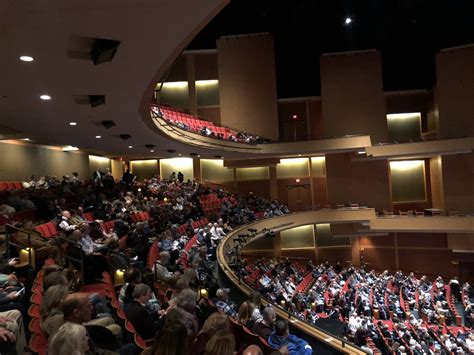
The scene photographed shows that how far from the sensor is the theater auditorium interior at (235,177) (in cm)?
321

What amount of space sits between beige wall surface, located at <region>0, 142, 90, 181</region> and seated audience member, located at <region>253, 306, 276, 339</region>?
349 inches

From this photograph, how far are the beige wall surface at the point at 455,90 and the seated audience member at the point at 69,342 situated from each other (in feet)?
58.0

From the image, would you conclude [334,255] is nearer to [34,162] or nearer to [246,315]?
[34,162]

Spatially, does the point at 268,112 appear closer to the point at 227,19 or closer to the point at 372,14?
the point at 227,19

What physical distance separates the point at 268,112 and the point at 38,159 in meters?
10.0

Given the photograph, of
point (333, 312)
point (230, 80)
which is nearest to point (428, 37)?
point (230, 80)

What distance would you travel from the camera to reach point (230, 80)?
18891 mm

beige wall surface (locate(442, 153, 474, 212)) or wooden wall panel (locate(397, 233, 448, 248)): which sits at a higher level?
beige wall surface (locate(442, 153, 474, 212))

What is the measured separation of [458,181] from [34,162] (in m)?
15.1

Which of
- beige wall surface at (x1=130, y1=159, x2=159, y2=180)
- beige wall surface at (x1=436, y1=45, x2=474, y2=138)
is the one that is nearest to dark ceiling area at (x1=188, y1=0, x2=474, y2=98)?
beige wall surface at (x1=436, y1=45, x2=474, y2=138)

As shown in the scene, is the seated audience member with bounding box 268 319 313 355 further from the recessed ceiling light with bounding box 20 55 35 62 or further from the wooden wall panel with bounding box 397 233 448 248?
the wooden wall panel with bounding box 397 233 448 248

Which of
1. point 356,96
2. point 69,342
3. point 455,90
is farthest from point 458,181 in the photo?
point 69,342

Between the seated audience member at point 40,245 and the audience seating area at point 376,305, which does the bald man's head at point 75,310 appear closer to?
the seated audience member at point 40,245

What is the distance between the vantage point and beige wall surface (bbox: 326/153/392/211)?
1883cm
